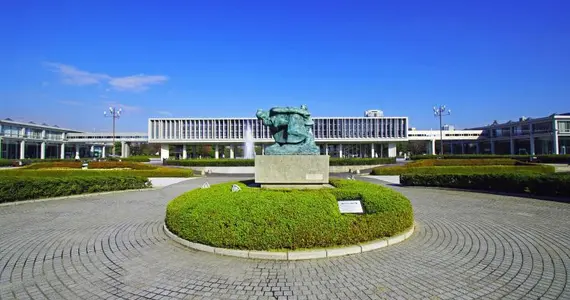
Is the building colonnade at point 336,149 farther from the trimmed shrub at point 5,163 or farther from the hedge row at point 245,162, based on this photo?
the hedge row at point 245,162

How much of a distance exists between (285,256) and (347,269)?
47.3 inches

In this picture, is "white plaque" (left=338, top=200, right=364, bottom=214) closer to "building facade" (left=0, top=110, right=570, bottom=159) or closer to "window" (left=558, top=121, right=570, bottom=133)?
"building facade" (left=0, top=110, right=570, bottom=159)

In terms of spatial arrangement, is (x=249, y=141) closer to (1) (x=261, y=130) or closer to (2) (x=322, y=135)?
(1) (x=261, y=130)

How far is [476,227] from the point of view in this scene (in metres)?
7.83

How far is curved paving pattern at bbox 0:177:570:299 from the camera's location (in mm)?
4184

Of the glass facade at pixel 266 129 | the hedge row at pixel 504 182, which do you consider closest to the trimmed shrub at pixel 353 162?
the hedge row at pixel 504 182

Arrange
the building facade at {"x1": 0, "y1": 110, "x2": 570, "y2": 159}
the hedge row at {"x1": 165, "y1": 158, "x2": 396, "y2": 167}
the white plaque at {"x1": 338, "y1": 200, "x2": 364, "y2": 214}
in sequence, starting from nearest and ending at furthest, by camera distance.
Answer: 1. the white plaque at {"x1": 338, "y1": 200, "x2": 364, "y2": 214}
2. the hedge row at {"x1": 165, "y1": 158, "x2": 396, "y2": 167}
3. the building facade at {"x1": 0, "y1": 110, "x2": 570, "y2": 159}

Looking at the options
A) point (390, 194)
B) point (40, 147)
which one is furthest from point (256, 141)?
point (390, 194)

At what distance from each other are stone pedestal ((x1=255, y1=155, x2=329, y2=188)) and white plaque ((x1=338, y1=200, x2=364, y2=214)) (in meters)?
3.59

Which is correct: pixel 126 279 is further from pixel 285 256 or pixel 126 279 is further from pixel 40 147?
pixel 40 147

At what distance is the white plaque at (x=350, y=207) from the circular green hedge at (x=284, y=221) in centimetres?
11

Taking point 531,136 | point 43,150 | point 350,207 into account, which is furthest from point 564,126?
point 43,150

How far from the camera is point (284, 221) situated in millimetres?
5766

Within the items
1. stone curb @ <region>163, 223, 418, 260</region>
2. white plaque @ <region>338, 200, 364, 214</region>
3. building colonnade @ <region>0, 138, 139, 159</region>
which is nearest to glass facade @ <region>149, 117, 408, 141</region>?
building colonnade @ <region>0, 138, 139, 159</region>
